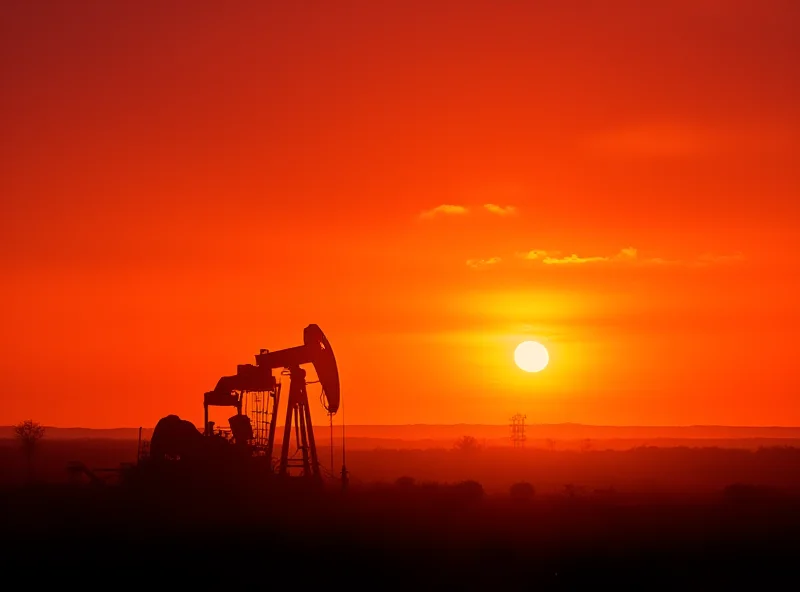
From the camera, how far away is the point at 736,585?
25.7 metres

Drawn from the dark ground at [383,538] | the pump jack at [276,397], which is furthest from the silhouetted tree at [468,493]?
the pump jack at [276,397]

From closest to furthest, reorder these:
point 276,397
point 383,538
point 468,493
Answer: point 383,538, point 276,397, point 468,493

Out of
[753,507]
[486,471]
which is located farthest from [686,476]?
[753,507]

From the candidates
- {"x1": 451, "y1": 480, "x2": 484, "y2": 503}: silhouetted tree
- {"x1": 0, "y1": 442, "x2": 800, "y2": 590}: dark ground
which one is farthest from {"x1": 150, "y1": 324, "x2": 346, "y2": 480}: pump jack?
{"x1": 451, "y1": 480, "x2": 484, "y2": 503}: silhouetted tree

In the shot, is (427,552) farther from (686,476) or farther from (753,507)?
(686,476)

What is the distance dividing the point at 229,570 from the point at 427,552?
20.7 ft

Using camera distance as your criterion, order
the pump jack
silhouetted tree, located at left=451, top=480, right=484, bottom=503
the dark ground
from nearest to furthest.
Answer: the dark ground → the pump jack → silhouetted tree, located at left=451, top=480, right=484, bottom=503

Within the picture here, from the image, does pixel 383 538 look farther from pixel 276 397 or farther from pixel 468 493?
pixel 468 493

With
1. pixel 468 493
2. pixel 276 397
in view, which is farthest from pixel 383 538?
pixel 468 493

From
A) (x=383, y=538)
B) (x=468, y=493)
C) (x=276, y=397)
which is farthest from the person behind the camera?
(x=468, y=493)

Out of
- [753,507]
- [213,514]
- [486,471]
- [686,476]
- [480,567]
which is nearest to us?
[480,567]

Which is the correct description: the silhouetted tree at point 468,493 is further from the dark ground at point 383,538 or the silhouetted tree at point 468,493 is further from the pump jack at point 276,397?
the pump jack at point 276,397

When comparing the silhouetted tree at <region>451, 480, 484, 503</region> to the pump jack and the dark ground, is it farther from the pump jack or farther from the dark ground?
the pump jack

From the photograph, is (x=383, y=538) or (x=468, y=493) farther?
(x=468, y=493)
